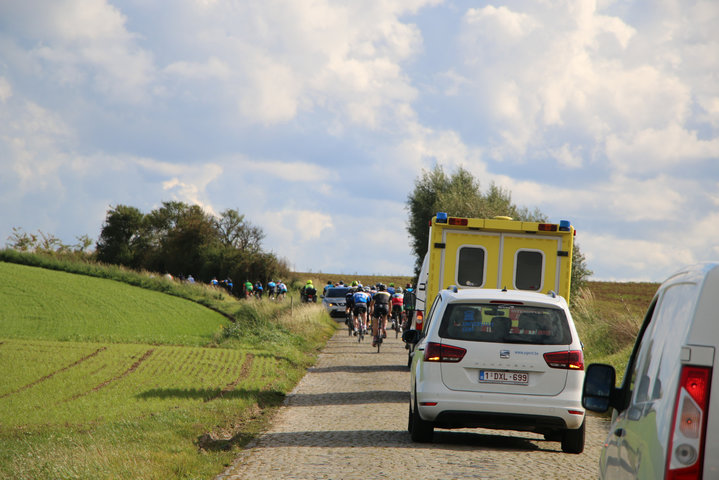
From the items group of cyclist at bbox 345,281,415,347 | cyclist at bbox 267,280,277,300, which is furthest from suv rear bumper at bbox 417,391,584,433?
cyclist at bbox 267,280,277,300

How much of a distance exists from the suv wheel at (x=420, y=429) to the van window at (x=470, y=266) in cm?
555

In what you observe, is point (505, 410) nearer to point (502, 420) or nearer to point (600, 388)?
point (502, 420)

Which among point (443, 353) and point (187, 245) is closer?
point (443, 353)

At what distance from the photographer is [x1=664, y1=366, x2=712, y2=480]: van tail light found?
2.79m

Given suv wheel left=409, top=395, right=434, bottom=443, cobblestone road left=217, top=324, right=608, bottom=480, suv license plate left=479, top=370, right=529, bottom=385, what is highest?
suv license plate left=479, top=370, right=529, bottom=385

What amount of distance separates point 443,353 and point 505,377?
71cm

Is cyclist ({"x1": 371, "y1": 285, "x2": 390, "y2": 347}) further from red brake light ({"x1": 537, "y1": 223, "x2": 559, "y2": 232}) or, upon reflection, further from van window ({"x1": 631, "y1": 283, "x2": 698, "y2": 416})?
van window ({"x1": 631, "y1": 283, "x2": 698, "y2": 416})

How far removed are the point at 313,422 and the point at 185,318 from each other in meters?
34.0

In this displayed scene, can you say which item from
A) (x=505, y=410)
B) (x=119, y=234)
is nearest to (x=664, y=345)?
(x=505, y=410)

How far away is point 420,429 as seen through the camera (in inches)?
→ 388

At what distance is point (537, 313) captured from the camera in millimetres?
9852

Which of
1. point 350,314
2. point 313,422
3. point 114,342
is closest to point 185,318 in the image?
point 114,342

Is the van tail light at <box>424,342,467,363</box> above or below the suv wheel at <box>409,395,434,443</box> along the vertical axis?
above

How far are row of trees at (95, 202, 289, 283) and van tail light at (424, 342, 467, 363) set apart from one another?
66181 mm
